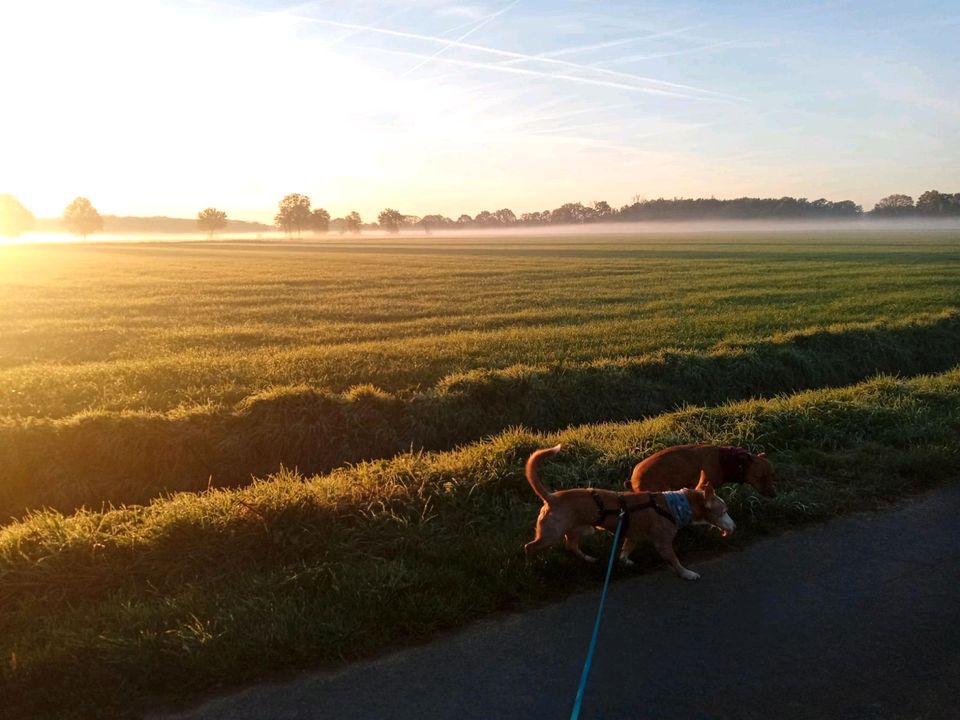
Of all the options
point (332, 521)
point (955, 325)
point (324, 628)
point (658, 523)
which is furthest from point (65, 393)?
point (955, 325)

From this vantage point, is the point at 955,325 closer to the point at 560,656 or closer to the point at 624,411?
the point at 624,411

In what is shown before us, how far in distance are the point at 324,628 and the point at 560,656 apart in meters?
1.53

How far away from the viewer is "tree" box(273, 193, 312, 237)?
15762cm

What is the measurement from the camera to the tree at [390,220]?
608ft

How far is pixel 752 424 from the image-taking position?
8.41 metres

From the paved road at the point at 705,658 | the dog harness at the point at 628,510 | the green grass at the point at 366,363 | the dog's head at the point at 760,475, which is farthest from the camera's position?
the green grass at the point at 366,363

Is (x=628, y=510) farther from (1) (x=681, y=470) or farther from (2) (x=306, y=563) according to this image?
(2) (x=306, y=563)

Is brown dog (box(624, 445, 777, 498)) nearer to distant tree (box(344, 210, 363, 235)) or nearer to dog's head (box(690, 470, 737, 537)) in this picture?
dog's head (box(690, 470, 737, 537))

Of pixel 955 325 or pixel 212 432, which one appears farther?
pixel 955 325

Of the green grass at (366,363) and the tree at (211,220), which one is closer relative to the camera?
the green grass at (366,363)

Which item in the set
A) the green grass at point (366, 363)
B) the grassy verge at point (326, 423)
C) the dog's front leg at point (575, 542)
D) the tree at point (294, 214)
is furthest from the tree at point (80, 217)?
A: the dog's front leg at point (575, 542)

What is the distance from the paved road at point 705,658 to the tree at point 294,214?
536 ft

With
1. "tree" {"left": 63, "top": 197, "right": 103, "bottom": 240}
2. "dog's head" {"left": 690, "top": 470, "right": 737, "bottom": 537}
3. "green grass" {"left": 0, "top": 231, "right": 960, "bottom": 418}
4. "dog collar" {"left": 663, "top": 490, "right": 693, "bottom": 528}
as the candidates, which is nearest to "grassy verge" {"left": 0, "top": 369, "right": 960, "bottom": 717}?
"dog's head" {"left": 690, "top": 470, "right": 737, "bottom": 537}

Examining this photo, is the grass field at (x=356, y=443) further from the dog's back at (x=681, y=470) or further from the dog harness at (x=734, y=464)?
the dog's back at (x=681, y=470)
